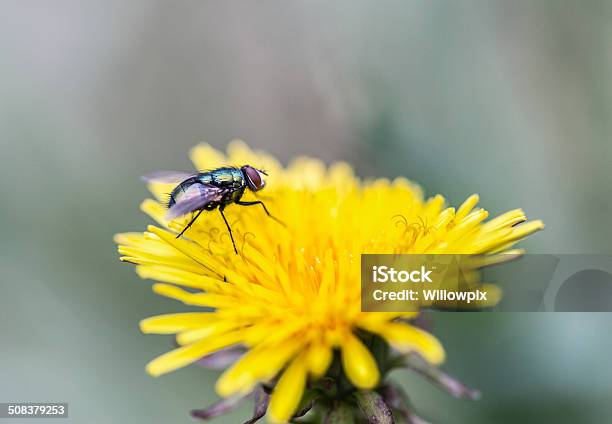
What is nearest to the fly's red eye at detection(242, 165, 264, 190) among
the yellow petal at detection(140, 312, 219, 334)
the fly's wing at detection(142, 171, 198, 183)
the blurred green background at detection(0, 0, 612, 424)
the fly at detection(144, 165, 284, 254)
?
the fly at detection(144, 165, 284, 254)

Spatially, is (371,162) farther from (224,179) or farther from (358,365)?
(358,365)

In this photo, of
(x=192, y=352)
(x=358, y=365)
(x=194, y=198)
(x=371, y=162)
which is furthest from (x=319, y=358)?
(x=371, y=162)

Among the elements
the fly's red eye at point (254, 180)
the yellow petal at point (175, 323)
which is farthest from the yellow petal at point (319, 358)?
the fly's red eye at point (254, 180)

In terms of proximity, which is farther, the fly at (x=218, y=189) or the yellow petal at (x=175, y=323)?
the fly at (x=218, y=189)

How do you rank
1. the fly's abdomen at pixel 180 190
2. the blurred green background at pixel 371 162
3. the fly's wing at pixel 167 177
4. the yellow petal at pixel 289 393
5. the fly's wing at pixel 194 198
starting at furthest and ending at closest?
1. the blurred green background at pixel 371 162
2. the fly's wing at pixel 167 177
3. the fly's abdomen at pixel 180 190
4. the fly's wing at pixel 194 198
5. the yellow petal at pixel 289 393

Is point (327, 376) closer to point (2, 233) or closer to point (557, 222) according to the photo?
point (557, 222)

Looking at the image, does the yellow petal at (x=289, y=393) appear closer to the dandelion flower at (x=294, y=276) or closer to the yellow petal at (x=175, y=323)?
A: the dandelion flower at (x=294, y=276)

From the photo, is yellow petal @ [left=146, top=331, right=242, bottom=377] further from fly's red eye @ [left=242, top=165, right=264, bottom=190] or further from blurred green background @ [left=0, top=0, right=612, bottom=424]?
blurred green background @ [left=0, top=0, right=612, bottom=424]
